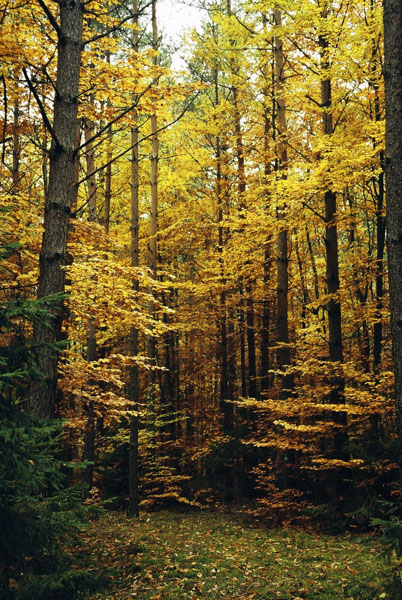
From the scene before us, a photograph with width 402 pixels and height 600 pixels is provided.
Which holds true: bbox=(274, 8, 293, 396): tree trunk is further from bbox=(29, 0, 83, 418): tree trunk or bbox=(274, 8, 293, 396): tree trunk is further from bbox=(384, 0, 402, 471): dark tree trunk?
bbox=(29, 0, 83, 418): tree trunk

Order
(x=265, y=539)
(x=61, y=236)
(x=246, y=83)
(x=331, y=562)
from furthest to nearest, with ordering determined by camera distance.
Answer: (x=246, y=83), (x=265, y=539), (x=331, y=562), (x=61, y=236)

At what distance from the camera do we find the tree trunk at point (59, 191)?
4402 mm

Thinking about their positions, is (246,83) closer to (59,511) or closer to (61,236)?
(61,236)

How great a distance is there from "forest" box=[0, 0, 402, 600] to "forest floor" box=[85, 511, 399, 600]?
0.18ft

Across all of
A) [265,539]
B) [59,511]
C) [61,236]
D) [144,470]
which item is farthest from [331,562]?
[144,470]

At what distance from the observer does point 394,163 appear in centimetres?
411

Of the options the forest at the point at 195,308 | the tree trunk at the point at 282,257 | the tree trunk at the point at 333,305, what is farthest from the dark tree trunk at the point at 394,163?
the tree trunk at the point at 282,257

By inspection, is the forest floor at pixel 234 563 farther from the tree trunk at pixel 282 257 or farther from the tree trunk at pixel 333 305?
the tree trunk at pixel 282 257

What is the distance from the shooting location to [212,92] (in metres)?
17.4

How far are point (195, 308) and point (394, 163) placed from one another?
42.9 ft

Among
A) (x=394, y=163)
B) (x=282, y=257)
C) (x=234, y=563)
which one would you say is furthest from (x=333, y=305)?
(x=394, y=163)

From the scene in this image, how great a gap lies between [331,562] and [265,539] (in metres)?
2.20

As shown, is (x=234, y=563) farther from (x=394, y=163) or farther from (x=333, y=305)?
(x=394, y=163)

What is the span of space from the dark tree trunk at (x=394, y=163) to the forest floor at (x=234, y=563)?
221 cm
